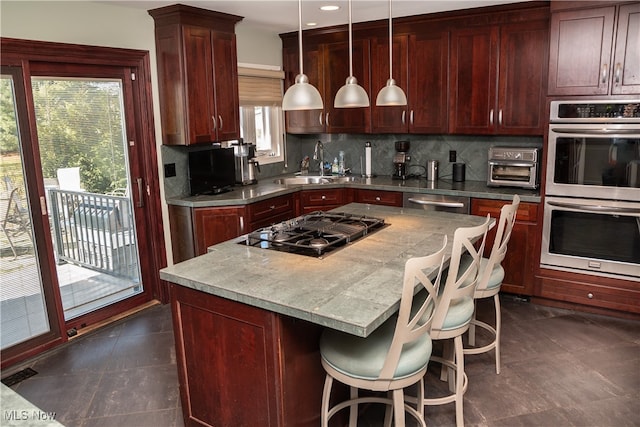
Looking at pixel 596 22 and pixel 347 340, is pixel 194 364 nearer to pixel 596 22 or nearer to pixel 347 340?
pixel 347 340

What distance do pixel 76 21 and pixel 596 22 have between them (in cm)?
378

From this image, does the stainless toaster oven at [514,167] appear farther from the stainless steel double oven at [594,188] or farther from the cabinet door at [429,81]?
the cabinet door at [429,81]

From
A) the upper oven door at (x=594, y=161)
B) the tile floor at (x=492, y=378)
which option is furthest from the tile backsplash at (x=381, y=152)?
the tile floor at (x=492, y=378)

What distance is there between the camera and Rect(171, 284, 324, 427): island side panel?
1.98m

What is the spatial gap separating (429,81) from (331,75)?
1.05 meters

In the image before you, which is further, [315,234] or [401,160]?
[401,160]

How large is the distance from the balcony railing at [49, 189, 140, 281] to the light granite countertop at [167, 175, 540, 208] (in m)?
0.44

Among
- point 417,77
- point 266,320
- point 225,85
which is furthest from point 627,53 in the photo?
point 266,320

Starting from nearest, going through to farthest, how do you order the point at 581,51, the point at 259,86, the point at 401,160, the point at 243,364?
1. the point at 243,364
2. the point at 581,51
3. the point at 401,160
4. the point at 259,86

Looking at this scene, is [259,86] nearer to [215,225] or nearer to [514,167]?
[215,225]

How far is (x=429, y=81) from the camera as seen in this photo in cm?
448

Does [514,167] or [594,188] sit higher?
[514,167]

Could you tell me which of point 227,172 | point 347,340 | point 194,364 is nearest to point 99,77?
point 227,172

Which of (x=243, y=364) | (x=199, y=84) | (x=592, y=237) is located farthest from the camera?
(x=199, y=84)
